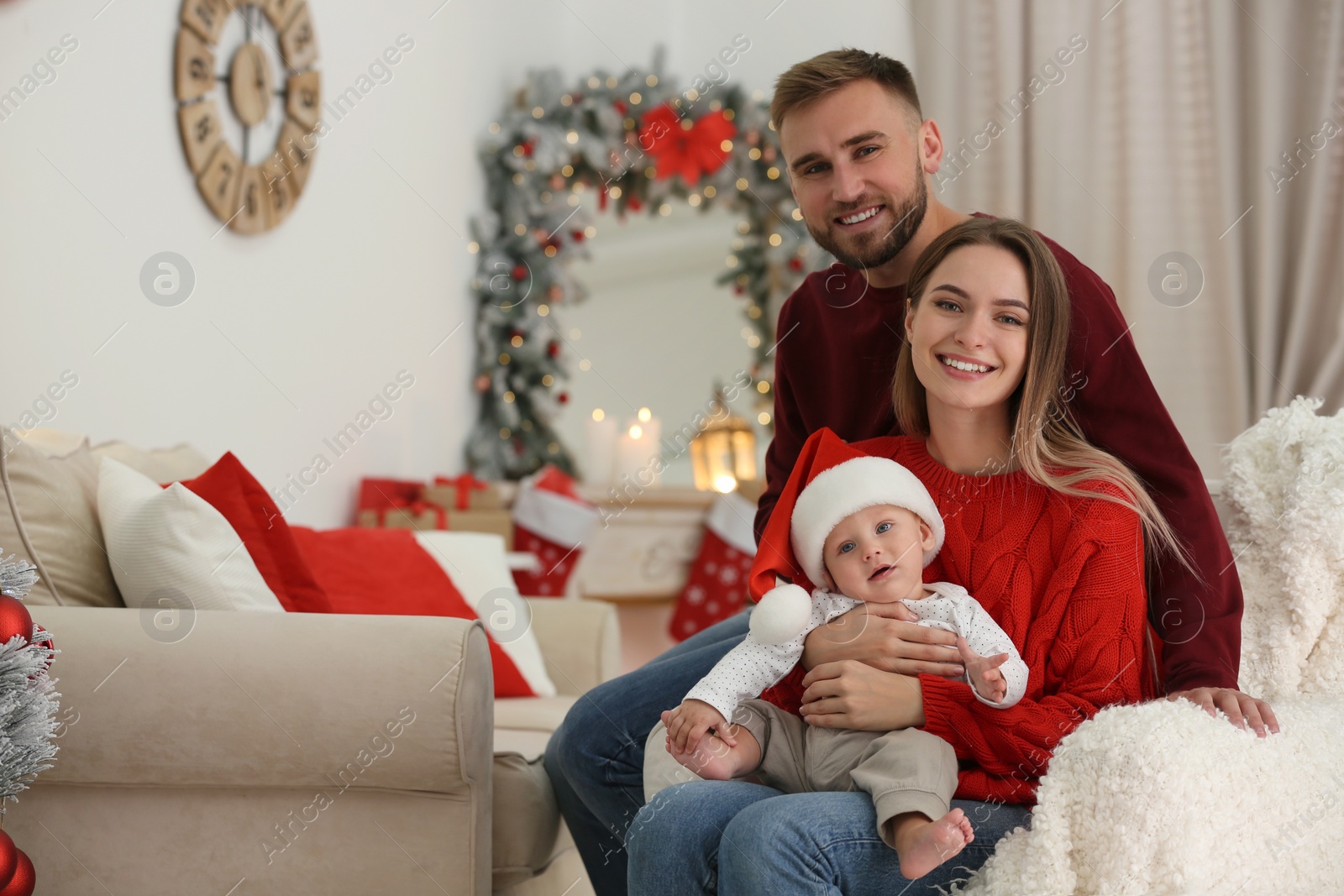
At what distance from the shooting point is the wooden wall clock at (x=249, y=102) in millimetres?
2221

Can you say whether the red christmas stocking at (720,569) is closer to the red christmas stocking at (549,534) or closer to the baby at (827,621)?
the red christmas stocking at (549,534)

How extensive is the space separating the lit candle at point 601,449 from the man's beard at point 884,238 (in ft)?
7.20

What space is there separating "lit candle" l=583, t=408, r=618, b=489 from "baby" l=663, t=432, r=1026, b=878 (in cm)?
237

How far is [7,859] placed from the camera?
1104 millimetres

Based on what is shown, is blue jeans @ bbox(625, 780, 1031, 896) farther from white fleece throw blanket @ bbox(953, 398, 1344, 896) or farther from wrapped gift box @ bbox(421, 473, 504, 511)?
wrapped gift box @ bbox(421, 473, 504, 511)

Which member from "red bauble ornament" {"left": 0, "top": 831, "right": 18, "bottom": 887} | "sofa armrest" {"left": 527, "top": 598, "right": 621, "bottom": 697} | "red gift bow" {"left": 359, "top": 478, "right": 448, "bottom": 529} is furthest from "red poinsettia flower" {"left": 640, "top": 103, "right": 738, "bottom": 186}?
"red bauble ornament" {"left": 0, "top": 831, "right": 18, "bottom": 887}

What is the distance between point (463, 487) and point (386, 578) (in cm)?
116

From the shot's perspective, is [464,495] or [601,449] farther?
[601,449]

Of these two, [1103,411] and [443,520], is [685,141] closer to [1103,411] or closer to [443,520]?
[443,520]

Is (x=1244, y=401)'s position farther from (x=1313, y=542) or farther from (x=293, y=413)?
(x=293, y=413)

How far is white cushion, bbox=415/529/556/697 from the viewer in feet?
6.97

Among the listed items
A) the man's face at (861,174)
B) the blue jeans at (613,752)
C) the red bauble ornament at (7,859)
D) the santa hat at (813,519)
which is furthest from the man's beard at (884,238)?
the red bauble ornament at (7,859)

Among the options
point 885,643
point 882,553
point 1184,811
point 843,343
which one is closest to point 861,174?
point 843,343

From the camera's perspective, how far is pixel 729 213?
3787 mm
